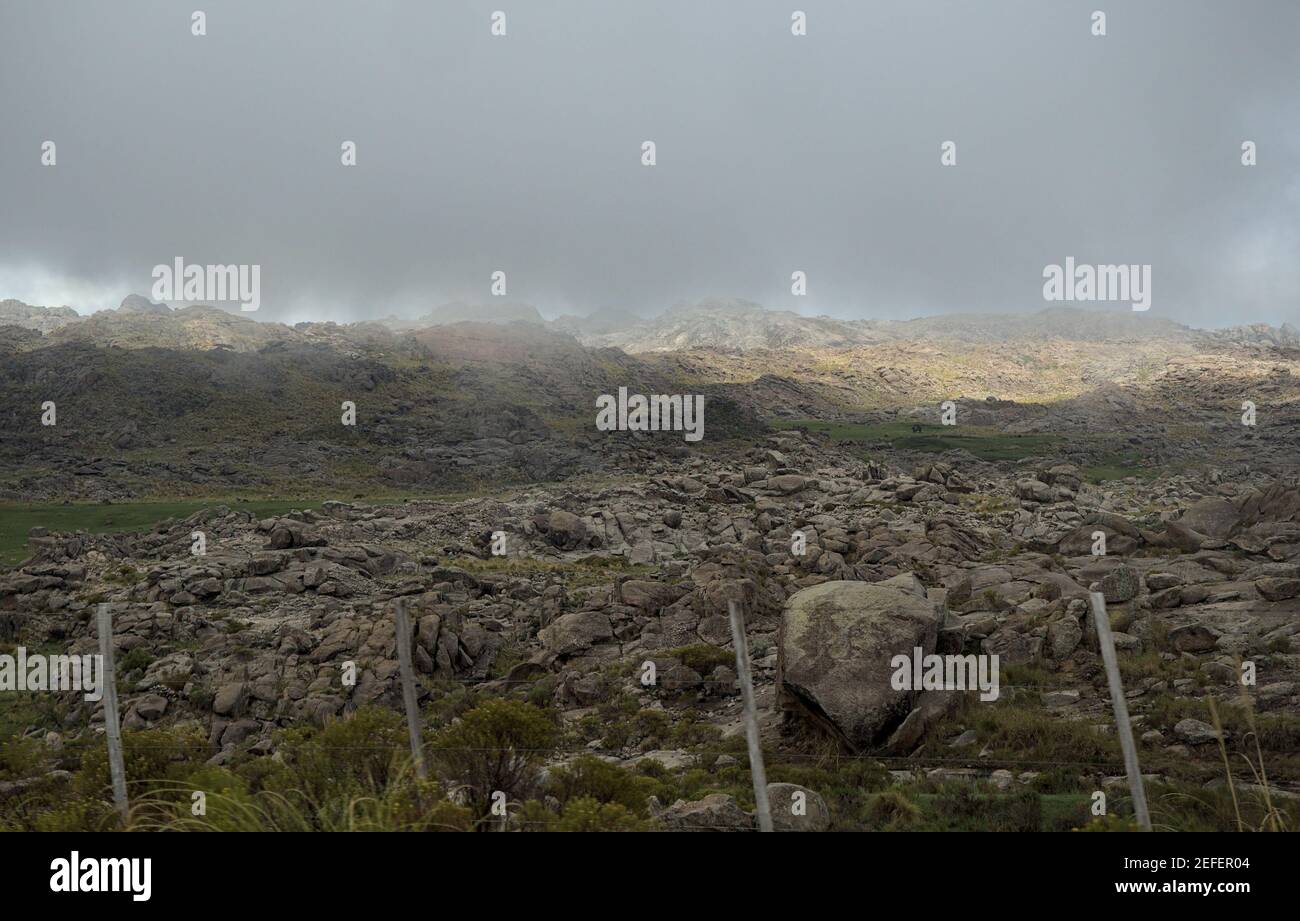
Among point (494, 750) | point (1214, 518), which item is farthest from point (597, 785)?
point (1214, 518)

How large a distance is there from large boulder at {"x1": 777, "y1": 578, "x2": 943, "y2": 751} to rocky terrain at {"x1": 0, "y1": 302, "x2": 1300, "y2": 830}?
5 cm

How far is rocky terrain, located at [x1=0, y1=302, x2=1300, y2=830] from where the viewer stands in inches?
364

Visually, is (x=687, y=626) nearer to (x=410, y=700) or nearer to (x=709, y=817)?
(x=709, y=817)

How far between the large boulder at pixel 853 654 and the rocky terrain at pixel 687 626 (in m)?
0.05

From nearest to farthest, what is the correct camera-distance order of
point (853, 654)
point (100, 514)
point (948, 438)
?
point (853, 654)
point (100, 514)
point (948, 438)

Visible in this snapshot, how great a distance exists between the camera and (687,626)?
1967 centimetres

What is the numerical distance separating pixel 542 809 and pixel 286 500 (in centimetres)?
4833

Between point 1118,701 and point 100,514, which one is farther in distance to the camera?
point 100,514

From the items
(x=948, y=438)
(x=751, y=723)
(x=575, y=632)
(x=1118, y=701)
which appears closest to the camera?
(x=1118, y=701)

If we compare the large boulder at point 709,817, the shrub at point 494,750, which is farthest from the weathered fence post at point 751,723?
→ the shrub at point 494,750

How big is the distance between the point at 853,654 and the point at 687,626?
7.95m

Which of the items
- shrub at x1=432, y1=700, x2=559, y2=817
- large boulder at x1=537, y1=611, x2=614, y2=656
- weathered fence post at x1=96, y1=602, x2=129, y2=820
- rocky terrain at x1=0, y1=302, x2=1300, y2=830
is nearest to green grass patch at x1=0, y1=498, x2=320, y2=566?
rocky terrain at x1=0, y1=302, x2=1300, y2=830

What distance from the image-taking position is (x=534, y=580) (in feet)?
88.3
